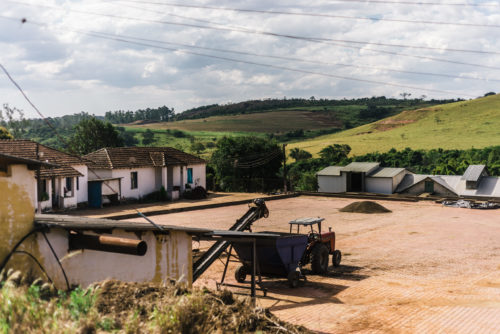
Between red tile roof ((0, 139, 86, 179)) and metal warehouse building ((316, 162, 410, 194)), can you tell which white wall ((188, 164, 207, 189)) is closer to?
red tile roof ((0, 139, 86, 179))

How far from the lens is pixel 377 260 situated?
68.2ft

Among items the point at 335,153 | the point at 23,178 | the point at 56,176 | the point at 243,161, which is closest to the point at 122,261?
the point at 23,178

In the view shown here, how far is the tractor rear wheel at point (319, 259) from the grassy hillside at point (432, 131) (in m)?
76.5

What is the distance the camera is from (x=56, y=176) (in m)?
33.7

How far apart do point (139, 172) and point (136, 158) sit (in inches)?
70.2

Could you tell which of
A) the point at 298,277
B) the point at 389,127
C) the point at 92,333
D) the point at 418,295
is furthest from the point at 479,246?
the point at 389,127

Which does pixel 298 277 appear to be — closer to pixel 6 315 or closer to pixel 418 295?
pixel 418 295

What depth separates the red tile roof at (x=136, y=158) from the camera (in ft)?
135

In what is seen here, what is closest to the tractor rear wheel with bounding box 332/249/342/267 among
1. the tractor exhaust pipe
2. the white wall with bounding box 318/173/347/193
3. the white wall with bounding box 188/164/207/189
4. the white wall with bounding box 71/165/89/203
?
the tractor exhaust pipe

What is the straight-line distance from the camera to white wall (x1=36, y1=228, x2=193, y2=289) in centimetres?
843

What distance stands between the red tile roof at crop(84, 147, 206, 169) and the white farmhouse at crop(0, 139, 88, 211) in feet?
11.4

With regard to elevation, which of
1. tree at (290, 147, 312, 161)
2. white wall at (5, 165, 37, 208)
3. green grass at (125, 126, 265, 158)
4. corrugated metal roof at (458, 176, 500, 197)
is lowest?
corrugated metal roof at (458, 176, 500, 197)

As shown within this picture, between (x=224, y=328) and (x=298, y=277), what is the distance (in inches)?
387

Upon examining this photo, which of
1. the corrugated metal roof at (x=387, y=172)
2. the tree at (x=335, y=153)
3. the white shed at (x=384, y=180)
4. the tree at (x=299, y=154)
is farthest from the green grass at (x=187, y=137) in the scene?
the white shed at (x=384, y=180)
